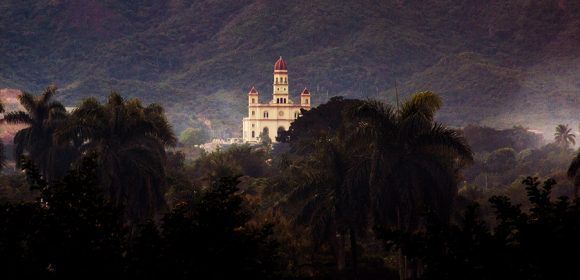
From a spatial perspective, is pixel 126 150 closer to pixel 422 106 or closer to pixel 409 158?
pixel 409 158

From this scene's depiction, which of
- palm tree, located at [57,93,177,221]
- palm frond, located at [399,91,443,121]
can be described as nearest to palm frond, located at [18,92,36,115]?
palm tree, located at [57,93,177,221]

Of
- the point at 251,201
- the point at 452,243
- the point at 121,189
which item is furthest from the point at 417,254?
the point at 251,201

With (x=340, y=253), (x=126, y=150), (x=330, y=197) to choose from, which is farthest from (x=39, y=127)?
(x=330, y=197)

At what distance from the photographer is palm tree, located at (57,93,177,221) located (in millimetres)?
42312

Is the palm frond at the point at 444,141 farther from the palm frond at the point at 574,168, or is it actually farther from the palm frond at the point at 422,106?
the palm frond at the point at 574,168

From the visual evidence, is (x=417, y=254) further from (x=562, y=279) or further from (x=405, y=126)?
(x=405, y=126)

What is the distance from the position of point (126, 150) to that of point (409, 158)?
36.6 ft

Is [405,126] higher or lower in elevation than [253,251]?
higher

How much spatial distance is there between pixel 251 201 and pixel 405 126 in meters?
15.9

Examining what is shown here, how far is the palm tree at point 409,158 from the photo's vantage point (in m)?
36.0

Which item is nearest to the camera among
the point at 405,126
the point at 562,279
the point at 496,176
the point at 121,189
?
the point at 562,279

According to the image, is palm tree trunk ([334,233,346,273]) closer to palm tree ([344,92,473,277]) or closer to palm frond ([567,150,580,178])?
palm frond ([567,150,580,178])

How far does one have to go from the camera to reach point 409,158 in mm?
36469

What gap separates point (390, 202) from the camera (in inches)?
1428
